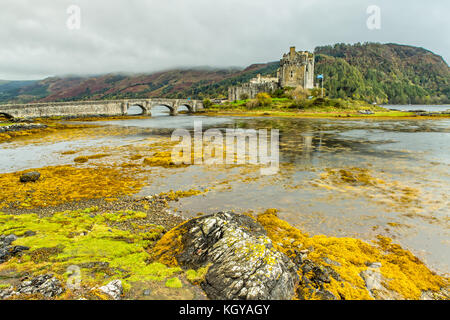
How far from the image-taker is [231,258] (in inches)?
238

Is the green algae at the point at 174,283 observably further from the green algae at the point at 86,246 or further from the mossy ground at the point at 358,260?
the mossy ground at the point at 358,260

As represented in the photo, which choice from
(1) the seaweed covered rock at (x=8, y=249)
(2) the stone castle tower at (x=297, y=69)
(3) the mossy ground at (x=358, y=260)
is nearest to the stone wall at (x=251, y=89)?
(2) the stone castle tower at (x=297, y=69)

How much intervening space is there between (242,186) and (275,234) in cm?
601

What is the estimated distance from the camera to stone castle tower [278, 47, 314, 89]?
9844 cm

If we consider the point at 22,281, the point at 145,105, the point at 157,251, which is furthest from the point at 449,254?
the point at 145,105

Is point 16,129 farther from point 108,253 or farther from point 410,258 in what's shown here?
point 410,258

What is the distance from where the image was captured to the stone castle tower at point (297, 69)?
3875 inches

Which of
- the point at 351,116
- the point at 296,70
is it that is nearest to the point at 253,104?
the point at 296,70

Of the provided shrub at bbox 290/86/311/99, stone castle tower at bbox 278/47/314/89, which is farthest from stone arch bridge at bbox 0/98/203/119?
shrub at bbox 290/86/311/99

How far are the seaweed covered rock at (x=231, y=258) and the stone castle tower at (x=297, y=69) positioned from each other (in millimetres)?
103046

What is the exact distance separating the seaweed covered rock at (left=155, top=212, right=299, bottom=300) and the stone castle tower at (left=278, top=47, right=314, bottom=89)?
338ft

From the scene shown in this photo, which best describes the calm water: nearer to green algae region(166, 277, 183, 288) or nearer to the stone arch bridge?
green algae region(166, 277, 183, 288)

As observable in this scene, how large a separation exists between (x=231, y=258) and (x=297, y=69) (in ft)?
348

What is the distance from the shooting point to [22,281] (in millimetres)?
5449
